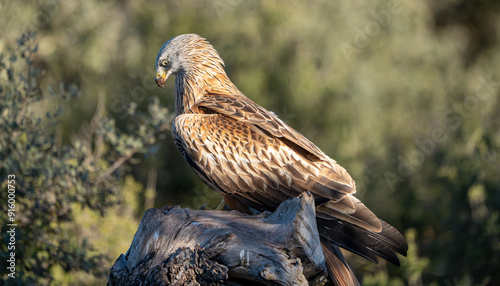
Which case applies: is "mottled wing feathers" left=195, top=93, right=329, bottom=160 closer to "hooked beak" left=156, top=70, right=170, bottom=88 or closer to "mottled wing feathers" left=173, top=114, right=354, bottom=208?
"mottled wing feathers" left=173, top=114, right=354, bottom=208

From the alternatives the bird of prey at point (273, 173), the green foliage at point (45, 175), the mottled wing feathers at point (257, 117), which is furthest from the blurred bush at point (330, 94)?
the bird of prey at point (273, 173)

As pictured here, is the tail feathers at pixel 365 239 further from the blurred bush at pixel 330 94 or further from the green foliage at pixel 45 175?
the blurred bush at pixel 330 94

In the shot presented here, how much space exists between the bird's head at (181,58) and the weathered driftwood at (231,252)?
198 cm

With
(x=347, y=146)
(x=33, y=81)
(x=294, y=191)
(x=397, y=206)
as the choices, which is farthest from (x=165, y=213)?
(x=397, y=206)

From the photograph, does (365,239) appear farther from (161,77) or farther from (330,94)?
(330,94)

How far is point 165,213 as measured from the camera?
13.0 ft

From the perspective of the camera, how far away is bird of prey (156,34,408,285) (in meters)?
4.39

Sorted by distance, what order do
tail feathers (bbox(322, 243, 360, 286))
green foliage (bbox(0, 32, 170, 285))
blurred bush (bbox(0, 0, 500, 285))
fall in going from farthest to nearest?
blurred bush (bbox(0, 0, 500, 285)) → green foliage (bbox(0, 32, 170, 285)) → tail feathers (bbox(322, 243, 360, 286))

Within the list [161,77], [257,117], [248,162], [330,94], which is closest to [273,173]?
[248,162]

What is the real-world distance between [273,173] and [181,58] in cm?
151

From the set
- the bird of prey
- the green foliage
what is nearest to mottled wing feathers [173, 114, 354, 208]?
the bird of prey

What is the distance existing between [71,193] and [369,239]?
A: 11.2 ft

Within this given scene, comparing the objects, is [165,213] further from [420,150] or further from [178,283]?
[420,150]

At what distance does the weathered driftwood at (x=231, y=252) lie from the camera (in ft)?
11.2
